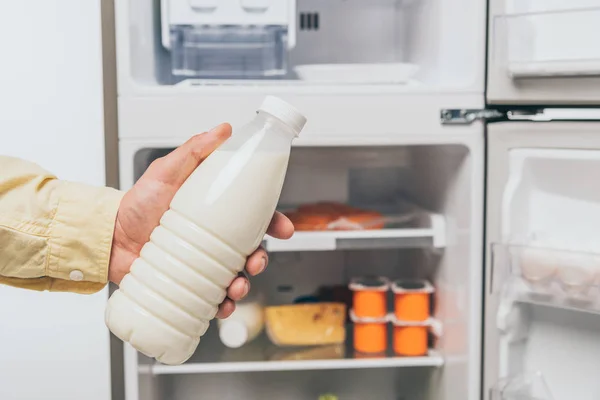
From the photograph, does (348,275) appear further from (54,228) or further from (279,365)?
(54,228)

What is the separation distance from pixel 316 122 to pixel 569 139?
1.24 feet

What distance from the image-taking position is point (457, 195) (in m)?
1.20

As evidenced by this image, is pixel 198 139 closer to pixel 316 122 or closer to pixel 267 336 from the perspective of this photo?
pixel 316 122

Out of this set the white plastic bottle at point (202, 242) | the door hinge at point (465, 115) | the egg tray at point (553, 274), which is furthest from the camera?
the door hinge at point (465, 115)

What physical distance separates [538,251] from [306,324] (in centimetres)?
50

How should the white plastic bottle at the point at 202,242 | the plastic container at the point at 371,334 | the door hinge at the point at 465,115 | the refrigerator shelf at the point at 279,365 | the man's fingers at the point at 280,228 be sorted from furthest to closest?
1. the plastic container at the point at 371,334
2. the refrigerator shelf at the point at 279,365
3. the door hinge at the point at 465,115
4. the man's fingers at the point at 280,228
5. the white plastic bottle at the point at 202,242

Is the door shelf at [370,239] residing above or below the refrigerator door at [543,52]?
below

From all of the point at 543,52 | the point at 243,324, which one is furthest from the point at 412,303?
the point at 543,52

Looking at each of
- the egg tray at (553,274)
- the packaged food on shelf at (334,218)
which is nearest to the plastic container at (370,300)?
the packaged food on shelf at (334,218)

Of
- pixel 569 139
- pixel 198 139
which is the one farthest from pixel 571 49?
pixel 198 139

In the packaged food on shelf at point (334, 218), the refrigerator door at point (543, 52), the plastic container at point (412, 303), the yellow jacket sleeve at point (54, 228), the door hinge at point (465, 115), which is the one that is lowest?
the plastic container at point (412, 303)

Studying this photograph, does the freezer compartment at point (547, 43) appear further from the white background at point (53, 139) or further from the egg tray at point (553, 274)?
the white background at point (53, 139)

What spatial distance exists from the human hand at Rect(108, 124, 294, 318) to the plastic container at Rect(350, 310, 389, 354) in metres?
0.53

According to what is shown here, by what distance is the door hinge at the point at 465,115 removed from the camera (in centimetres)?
109
